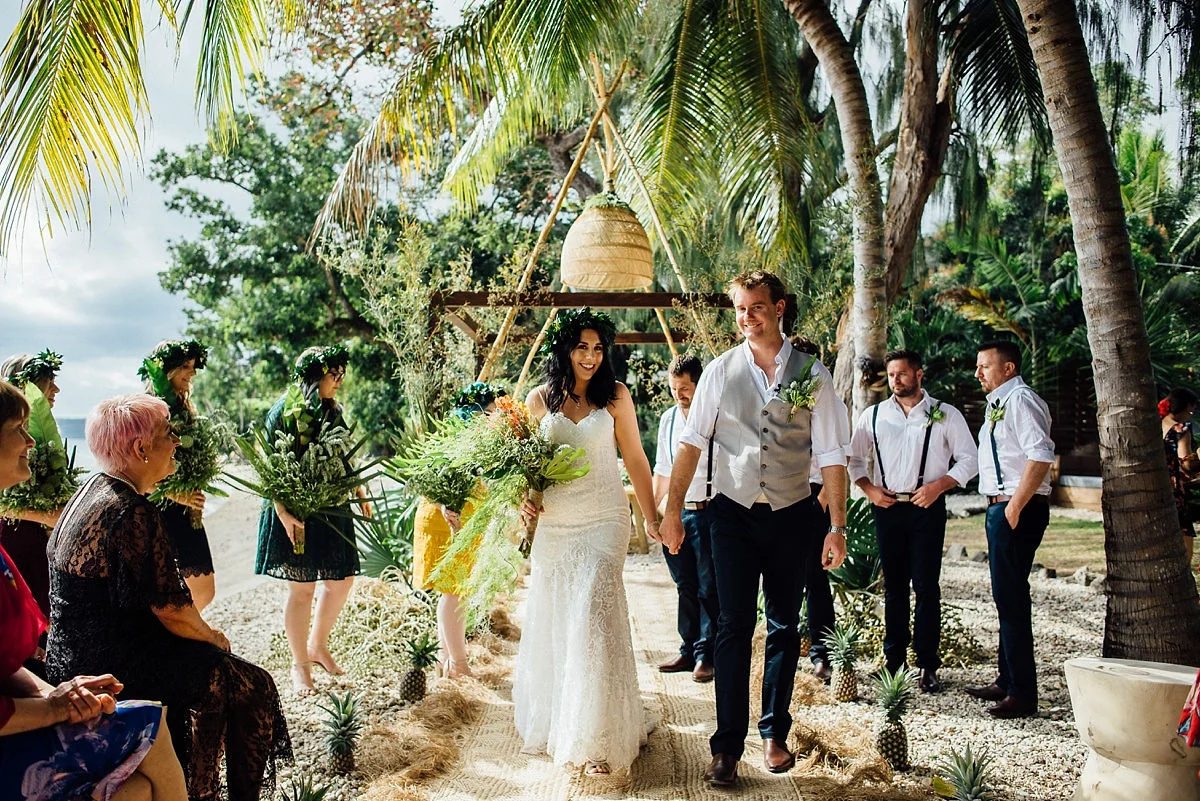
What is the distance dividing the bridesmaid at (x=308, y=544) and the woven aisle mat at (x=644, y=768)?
3.89ft

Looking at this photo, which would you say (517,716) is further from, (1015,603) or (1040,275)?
(1040,275)

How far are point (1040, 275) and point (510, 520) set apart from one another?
19.3 m

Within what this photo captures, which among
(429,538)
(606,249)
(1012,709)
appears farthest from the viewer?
(606,249)

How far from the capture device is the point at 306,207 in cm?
1969

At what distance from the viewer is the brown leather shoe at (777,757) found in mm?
4270

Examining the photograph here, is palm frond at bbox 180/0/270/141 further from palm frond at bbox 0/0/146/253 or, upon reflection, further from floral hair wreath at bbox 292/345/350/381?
floral hair wreath at bbox 292/345/350/381

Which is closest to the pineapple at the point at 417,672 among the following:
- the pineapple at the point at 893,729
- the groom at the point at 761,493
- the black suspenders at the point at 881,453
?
the groom at the point at 761,493

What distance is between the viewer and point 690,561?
6.22 meters

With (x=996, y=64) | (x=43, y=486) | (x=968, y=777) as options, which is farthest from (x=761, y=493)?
(x=996, y=64)

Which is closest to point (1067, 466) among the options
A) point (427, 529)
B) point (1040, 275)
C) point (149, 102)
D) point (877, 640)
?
point (1040, 275)

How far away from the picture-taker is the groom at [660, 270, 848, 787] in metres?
4.18

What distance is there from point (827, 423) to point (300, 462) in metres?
2.86

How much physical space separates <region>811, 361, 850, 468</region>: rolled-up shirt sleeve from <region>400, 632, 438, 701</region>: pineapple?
2.50m

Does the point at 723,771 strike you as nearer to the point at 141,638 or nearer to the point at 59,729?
the point at 141,638
